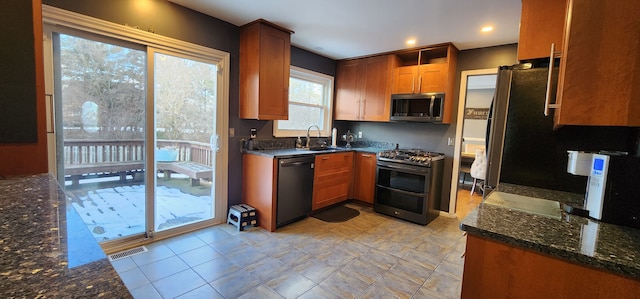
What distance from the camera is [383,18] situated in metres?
2.76

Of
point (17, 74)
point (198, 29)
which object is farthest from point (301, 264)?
point (198, 29)

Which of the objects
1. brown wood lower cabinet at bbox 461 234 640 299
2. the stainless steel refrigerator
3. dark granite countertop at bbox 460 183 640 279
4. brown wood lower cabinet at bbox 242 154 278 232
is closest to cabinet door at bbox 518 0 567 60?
the stainless steel refrigerator

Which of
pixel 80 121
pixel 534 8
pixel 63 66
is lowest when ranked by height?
pixel 80 121

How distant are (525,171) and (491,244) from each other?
1235 millimetres

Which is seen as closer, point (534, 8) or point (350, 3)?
point (534, 8)

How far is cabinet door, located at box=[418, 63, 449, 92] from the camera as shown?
11.8ft

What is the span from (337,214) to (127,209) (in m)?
2.47

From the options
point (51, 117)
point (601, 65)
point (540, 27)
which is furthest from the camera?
point (51, 117)

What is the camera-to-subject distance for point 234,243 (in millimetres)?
2775

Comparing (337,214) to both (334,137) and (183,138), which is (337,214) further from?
(183,138)

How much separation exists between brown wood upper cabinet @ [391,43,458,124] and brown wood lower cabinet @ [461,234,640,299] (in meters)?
2.88

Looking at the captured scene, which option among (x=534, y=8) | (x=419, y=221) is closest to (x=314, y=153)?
(x=419, y=221)

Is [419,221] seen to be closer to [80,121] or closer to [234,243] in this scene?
[234,243]

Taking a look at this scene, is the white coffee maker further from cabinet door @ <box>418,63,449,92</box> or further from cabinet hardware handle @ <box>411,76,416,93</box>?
cabinet hardware handle @ <box>411,76,416,93</box>
